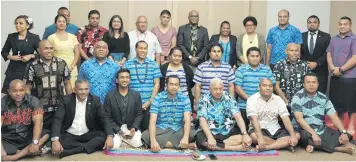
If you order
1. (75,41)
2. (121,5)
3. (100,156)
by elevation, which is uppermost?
(121,5)

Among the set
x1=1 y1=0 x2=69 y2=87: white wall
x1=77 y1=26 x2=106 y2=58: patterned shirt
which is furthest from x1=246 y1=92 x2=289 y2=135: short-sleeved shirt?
x1=1 y1=0 x2=69 y2=87: white wall

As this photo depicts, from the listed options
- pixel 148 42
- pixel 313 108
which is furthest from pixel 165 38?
pixel 313 108

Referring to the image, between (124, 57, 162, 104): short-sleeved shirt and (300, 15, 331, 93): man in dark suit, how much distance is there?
2.03 m

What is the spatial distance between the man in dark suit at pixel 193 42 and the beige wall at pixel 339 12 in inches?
86.0

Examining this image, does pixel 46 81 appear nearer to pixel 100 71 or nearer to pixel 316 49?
pixel 100 71

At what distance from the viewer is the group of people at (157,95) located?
4.59m

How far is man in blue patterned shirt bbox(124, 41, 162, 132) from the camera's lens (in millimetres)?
5145

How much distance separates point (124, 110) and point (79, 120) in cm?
50

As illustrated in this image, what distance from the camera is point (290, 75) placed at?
17.5 ft

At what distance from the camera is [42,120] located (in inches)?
179

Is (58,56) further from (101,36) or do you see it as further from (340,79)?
(340,79)

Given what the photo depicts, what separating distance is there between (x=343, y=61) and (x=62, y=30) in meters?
3.52

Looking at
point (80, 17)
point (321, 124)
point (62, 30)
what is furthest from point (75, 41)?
point (321, 124)

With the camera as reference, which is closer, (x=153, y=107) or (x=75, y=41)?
(x=153, y=107)
